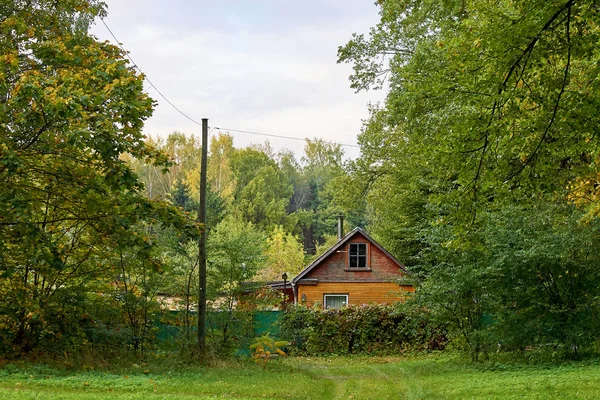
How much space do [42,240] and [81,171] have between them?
66.9 inches

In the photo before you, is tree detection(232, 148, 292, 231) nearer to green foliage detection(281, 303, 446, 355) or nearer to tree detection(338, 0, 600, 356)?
tree detection(338, 0, 600, 356)

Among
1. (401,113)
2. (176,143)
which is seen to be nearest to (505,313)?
(401,113)

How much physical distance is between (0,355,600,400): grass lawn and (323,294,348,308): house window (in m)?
14.9

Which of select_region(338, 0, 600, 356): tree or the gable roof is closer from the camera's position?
select_region(338, 0, 600, 356): tree

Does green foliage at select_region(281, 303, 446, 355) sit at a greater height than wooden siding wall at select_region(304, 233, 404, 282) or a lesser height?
lesser

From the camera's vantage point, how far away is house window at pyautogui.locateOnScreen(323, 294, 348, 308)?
3105 centimetres

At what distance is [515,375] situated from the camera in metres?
13.0

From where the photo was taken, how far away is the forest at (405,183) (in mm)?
8867

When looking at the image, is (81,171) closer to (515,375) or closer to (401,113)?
(515,375)

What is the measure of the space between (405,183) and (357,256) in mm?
5946

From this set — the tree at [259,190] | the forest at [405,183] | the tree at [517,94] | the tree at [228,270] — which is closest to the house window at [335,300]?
the forest at [405,183]

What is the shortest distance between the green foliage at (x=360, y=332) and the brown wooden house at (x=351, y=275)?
6943 mm

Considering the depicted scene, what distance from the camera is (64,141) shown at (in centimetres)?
1091

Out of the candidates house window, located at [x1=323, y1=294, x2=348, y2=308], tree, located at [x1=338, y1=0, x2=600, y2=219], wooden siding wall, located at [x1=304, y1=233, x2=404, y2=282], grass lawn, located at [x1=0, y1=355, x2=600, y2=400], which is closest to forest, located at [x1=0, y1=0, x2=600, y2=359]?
tree, located at [x1=338, y1=0, x2=600, y2=219]
